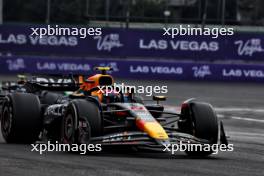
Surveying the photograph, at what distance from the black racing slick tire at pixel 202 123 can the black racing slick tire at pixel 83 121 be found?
1.41 m

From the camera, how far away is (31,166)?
948 cm

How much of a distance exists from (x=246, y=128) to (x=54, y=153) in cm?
720

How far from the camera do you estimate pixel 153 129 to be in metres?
10.8

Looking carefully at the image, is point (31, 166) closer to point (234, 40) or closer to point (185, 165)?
point (185, 165)

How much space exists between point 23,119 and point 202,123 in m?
2.74

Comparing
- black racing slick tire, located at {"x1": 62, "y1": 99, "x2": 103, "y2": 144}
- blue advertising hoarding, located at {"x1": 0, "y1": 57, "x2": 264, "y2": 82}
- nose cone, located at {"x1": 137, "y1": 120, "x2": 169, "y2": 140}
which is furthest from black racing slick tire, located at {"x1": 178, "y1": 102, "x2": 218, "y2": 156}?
blue advertising hoarding, located at {"x1": 0, "y1": 57, "x2": 264, "y2": 82}


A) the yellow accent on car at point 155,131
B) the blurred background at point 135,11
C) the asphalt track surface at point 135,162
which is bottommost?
the asphalt track surface at point 135,162

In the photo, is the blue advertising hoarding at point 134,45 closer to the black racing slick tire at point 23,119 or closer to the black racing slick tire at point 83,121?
the black racing slick tire at point 23,119

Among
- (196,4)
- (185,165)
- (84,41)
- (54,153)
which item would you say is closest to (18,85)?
(54,153)

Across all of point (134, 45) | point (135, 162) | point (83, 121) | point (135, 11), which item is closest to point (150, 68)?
point (134, 45)

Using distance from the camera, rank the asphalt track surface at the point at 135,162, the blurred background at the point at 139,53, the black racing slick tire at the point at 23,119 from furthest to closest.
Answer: the blurred background at the point at 139,53, the black racing slick tire at the point at 23,119, the asphalt track surface at the point at 135,162

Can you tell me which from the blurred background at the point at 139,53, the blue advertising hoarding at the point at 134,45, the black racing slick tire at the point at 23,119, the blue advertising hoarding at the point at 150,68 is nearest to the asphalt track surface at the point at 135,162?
the black racing slick tire at the point at 23,119

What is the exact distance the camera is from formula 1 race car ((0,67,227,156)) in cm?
1090

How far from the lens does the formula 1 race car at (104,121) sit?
1090 cm
